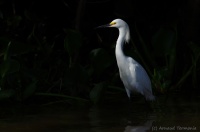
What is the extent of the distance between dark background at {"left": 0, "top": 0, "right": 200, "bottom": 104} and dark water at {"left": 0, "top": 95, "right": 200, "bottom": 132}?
250 millimetres

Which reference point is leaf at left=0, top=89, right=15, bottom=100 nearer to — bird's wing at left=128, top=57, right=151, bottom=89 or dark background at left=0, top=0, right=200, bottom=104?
dark background at left=0, top=0, right=200, bottom=104

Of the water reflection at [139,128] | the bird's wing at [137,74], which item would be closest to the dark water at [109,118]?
the water reflection at [139,128]

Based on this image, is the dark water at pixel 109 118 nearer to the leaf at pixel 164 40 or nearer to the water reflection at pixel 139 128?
the water reflection at pixel 139 128

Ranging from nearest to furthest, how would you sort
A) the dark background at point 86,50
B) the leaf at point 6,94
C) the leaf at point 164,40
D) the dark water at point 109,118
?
the dark water at point 109,118, the leaf at point 6,94, the dark background at point 86,50, the leaf at point 164,40

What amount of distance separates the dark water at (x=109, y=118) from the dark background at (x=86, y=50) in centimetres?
25

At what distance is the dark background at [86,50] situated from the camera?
7422mm

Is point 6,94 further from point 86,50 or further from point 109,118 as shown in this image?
point 86,50

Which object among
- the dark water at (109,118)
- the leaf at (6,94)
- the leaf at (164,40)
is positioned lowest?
the dark water at (109,118)

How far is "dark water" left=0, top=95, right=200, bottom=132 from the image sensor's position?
5.79 metres

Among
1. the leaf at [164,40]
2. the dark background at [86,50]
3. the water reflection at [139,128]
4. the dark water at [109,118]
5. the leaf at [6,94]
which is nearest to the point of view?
the water reflection at [139,128]

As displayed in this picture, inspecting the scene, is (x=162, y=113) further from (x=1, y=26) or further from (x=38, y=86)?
(x=1, y=26)

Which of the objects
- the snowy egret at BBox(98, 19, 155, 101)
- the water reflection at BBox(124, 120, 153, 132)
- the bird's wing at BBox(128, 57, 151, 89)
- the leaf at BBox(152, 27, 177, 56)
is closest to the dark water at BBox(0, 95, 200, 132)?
the water reflection at BBox(124, 120, 153, 132)

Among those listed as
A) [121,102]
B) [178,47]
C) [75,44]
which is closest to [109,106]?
[121,102]

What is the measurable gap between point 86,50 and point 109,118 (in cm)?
377
